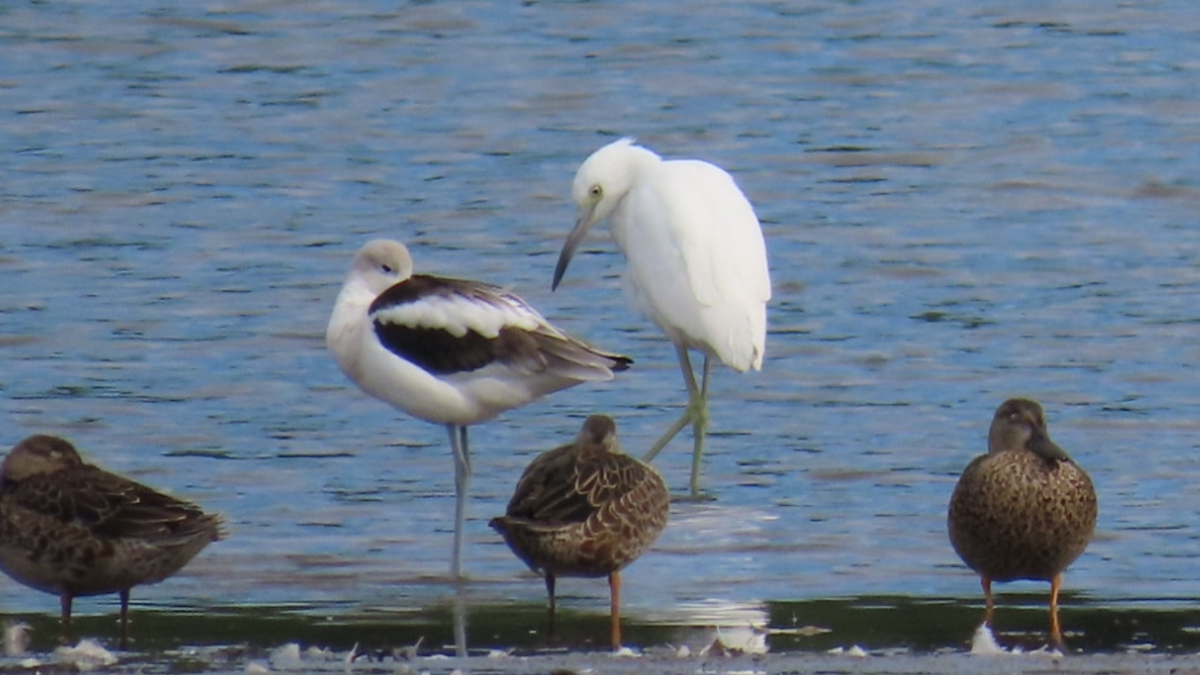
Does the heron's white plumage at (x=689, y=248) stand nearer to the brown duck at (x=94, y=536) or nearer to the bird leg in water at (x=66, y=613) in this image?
the brown duck at (x=94, y=536)

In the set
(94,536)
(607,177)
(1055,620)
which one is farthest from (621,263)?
(94,536)

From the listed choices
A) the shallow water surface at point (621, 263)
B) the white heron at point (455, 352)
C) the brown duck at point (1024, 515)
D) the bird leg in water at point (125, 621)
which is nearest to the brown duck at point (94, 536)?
the bird leg in water at point (125, 621)

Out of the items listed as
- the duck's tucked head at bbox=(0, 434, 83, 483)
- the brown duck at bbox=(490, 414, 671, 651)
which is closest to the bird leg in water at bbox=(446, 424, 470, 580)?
the brown duck at bbox=(490, 414, 671, 651)

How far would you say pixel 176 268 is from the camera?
61.9ft

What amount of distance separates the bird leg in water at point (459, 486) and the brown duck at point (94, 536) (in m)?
1.59

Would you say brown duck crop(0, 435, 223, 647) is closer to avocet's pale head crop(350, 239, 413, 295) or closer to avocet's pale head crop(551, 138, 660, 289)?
avocet's pale head crop(350, 239, 413, 295)

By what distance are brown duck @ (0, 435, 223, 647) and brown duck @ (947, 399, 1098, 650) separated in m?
2.47

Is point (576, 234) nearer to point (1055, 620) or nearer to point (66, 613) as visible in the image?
point (66, 613)

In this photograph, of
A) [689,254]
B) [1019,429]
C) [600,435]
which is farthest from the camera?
[689,254]

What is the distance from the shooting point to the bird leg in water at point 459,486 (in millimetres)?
10953

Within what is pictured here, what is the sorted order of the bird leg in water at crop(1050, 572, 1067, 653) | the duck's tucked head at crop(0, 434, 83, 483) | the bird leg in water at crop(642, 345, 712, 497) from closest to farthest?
1. the bird leg in water at crop(1050, 572, 1067, 653)
2. the duck's tucked head at crop(0, 434, 83, 483)
3. the bird leg in water at crop(642, 345, 712, 497)

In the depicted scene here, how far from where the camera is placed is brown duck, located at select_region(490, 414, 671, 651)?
31.0ft

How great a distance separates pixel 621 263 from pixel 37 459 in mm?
9905

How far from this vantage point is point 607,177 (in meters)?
14.7
